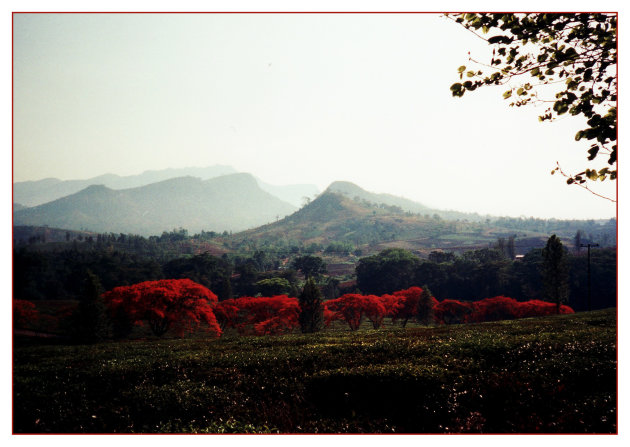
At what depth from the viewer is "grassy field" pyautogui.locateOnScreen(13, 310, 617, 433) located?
7641mm

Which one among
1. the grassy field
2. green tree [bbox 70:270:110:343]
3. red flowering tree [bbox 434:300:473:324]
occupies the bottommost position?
red flowering tree [bbox 434:300:473:324]

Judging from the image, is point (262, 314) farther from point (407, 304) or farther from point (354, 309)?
point (407, 304)

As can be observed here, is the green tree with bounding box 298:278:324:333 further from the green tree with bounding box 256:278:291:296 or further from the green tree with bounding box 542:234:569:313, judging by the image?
the green tree with bounding box 256:278:291:296

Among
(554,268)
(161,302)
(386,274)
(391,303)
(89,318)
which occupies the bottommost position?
(391,303)

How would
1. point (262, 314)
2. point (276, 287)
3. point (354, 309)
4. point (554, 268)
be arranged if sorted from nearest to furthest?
1. point (554, 268)
2. point (262, 314)
3. point (354, 309)
4. point (276, 287)

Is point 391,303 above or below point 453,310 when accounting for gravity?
above

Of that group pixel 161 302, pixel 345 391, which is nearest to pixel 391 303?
pixel 161 302

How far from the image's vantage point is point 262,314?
Result: 42000 millimetres

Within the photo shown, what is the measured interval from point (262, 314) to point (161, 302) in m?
15.3

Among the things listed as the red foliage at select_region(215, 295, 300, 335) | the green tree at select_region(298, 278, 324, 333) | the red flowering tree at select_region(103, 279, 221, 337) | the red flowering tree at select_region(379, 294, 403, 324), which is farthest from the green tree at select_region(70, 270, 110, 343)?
the red flowering tree at select_region(379, 294, 403, 324)

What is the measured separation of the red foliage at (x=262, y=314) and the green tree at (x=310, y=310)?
3.20 metres

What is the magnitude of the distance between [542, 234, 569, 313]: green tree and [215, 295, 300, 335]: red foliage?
23.2m
